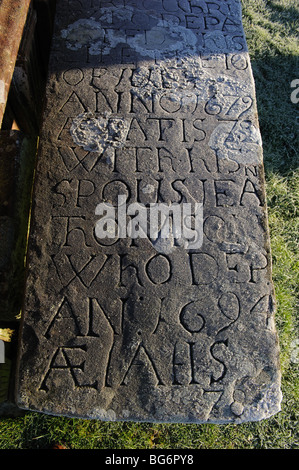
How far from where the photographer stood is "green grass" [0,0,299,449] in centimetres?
258

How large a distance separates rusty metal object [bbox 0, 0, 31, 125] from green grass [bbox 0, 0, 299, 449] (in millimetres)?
1883

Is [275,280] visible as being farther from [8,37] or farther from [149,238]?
[8,37]

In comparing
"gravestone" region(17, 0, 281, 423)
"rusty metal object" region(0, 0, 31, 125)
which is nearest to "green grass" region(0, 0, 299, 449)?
"gravestone" region(17, 0, 281, 423)

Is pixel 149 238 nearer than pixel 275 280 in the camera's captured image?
Yes

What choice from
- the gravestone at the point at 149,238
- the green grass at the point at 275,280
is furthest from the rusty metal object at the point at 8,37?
the green grass at the point at 275,280

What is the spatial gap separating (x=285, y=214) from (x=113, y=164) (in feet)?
5.31

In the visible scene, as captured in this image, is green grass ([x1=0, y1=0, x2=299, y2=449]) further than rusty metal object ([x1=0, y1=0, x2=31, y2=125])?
Yes

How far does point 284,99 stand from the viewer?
13.1ft

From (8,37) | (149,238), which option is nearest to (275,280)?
(149,238)

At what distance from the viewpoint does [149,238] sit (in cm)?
230

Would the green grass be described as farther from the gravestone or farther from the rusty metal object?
the rusty metal object

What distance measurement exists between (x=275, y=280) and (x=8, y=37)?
2302mm

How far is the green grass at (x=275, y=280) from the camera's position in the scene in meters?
2.58

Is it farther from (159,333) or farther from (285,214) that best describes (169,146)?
(285,214)
